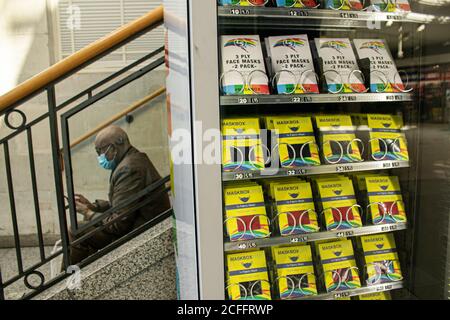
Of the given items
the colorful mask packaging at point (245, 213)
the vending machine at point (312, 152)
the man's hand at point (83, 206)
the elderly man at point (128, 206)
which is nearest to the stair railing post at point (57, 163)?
the elderly man at point (128, 206)

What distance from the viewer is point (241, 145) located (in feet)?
4.76

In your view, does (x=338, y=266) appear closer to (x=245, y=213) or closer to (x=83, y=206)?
(x=245, y=213)

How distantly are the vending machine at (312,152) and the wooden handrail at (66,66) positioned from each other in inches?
17.2

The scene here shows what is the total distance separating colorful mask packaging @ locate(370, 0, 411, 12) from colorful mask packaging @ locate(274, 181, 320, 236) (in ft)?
2.71

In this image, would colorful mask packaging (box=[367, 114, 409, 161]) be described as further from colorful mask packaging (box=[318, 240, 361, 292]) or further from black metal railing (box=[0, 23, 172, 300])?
black metal railing (box=[0, 23, 172, 300])

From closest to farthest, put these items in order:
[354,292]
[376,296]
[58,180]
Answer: [354,292] → [376,296] → [58,180]

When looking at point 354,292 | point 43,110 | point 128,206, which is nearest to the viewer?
point 354,292

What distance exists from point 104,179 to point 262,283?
2.51 metres

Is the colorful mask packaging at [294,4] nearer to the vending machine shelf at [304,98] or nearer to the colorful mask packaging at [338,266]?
the vending machine shelf at [304,98]

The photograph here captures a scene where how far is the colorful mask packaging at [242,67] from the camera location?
Answer: 1406 millimetres

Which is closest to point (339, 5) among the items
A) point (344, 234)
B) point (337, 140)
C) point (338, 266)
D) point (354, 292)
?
point (337, 140)

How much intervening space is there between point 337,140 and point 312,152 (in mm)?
140

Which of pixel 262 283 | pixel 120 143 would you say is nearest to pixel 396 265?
pixel 262 283

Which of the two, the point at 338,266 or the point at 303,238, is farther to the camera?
the point at 338,266
